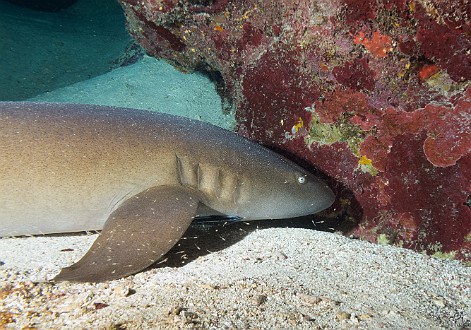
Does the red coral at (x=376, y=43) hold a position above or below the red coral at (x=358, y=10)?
below

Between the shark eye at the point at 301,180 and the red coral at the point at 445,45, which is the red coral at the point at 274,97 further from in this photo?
the red coral at the point at 445,45

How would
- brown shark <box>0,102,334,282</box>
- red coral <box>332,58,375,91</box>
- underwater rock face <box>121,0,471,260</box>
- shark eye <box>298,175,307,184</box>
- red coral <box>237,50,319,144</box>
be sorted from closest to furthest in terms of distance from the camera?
brown shark <box>0,102,334,282</box> → underwater rock face <box>121,0,471,260</box> → red coral <box>332,58,375,91</box> → shark eye <box>298,175,307,184</box> → red coral <box>237,50,319,144</box>

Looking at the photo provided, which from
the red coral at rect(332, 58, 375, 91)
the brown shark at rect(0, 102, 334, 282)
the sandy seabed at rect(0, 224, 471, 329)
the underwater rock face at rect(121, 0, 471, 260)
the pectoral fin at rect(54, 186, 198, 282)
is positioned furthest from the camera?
the red coral at rect(332, 58, 375, 91)

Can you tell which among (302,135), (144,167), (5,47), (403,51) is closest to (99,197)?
(144,167)

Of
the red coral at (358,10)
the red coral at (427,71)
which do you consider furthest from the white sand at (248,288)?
the red coral at (358,10)

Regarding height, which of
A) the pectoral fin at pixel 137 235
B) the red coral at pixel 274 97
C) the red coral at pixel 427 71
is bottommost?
the pectoral fin at pixel 137 235

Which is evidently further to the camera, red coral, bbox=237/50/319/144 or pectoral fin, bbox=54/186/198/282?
red coral, bbox=237/50/319/144

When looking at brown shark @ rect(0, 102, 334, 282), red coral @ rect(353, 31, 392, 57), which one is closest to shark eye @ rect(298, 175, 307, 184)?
brown shark @ rect(0, 102, 334, 282)

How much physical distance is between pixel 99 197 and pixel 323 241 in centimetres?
196

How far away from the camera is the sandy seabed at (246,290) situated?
1746mm

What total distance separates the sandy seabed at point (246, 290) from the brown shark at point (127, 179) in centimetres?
24

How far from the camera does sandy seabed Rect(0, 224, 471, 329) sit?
68.7 inches

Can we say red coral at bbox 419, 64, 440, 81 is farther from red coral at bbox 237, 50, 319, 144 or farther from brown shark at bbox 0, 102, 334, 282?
brown shark at bbox 0, 102, 334, 282

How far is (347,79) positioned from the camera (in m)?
3.43
